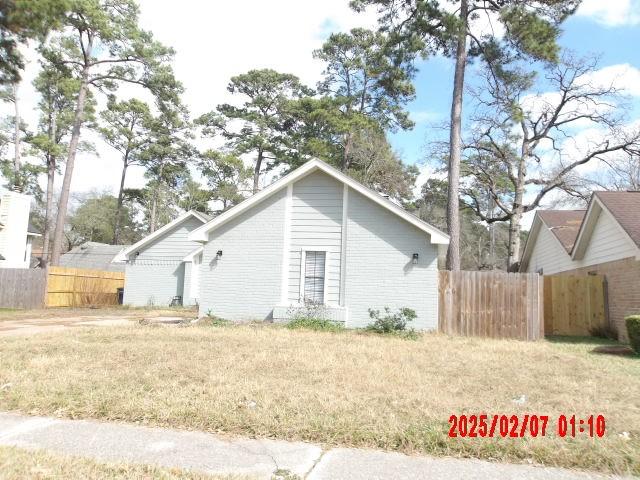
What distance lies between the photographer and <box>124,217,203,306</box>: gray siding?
80.4 feet

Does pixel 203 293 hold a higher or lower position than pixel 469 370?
higher

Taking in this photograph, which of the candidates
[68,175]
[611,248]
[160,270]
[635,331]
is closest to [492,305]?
[635,331]

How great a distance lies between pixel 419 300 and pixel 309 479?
998cm

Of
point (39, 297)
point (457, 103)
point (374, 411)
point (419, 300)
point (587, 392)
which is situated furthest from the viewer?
point (39, 297)

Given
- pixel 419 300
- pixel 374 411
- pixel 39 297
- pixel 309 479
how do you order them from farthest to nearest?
1. pixel 39 297
2. pixel 419 300
3. pixel 374 411
4. pixel 309 479

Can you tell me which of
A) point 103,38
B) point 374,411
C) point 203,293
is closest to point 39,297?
point 203,293

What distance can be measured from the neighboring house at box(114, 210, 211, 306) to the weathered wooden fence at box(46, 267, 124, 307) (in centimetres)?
195

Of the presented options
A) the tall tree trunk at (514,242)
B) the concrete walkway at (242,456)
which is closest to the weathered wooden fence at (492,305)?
the concrete walkway at (242,456)

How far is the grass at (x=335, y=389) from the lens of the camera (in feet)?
14.8

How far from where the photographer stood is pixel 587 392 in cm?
635

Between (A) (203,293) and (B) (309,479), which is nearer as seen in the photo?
(B) (309,479)

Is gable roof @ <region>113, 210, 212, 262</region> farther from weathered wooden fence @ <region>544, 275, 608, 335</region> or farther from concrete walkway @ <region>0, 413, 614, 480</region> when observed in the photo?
concrete walkway @ <region>0, 413, 614, 480</region>

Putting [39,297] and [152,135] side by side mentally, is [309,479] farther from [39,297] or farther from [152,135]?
[152,135]

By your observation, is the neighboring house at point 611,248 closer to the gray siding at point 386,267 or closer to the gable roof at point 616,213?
the gable roof at point 616,213
